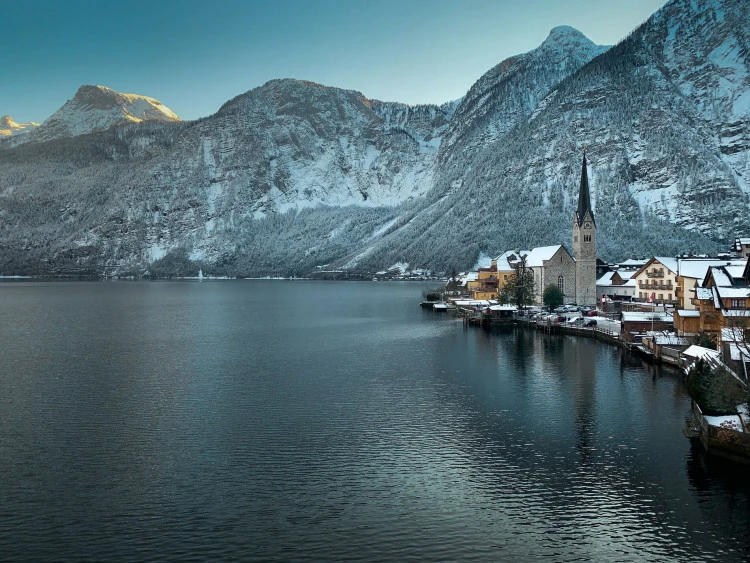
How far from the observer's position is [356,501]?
96.3 feet

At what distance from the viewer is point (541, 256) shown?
11794 cm

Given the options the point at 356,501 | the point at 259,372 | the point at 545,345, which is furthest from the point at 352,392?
the point at 545,345

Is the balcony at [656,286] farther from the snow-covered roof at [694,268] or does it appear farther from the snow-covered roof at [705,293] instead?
the snow-covered roof at [705,293]

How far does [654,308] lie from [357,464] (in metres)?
69.7

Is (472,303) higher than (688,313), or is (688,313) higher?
(688,313)

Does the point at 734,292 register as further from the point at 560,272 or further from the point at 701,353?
the point at 560,272

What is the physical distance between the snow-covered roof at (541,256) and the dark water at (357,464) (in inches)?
1934

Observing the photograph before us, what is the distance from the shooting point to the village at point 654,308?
37.8 meters

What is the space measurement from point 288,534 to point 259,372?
35861 millimetres

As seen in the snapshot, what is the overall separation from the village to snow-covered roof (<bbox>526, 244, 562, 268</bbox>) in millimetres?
265

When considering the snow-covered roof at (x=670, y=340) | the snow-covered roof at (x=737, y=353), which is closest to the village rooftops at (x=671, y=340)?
the snow-covered roof at (x=670, y=340)

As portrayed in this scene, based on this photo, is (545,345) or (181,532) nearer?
(181,532)

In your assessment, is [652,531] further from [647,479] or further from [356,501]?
[356,501]

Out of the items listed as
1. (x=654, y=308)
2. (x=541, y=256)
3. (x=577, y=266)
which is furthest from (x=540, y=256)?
(x=654, y=308)
